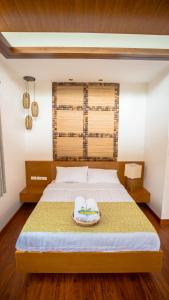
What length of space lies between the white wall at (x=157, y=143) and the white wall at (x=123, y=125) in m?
0.16

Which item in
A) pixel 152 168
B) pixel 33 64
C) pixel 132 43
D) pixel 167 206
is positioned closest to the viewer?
pixel 132 43

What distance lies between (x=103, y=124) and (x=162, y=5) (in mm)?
2009

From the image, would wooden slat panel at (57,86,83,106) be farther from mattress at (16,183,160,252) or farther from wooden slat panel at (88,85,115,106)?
mattress at (16,183,160,252)

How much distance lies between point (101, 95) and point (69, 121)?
813mm

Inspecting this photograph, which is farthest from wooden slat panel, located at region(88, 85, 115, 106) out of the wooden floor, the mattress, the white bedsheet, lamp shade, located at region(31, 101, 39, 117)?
the wooden floor

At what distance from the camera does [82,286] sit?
1552mm

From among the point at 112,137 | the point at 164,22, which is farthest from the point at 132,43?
the point at 112,137

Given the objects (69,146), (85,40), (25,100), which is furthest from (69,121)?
(85,40)

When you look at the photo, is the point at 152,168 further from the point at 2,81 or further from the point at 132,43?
the point at 2,81

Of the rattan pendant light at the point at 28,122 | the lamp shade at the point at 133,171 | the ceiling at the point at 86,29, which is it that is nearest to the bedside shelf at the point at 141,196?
the lamp shade at the point at 133,171

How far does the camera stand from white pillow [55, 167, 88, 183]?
2961mm

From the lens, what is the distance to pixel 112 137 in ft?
10.9

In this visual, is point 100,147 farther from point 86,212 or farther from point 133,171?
point 86,212

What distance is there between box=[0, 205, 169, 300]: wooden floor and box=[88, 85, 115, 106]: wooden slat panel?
269 cm
